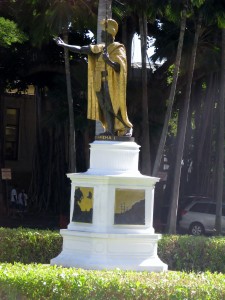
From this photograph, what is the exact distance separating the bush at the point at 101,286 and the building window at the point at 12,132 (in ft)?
125

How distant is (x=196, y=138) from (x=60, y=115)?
10.9 metres

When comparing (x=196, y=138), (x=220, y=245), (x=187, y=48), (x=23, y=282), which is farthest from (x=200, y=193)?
(x=23, y=282)

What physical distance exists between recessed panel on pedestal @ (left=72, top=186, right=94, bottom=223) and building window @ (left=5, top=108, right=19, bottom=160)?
3503 cm

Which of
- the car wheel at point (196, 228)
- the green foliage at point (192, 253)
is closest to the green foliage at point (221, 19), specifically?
the car wheel at point (196, 228)

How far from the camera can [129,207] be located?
12867 mm

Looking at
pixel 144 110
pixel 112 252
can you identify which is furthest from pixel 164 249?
pixel 144 110

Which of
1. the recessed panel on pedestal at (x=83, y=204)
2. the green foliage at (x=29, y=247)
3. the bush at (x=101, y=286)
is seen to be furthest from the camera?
the green foliage at (x=29, y=247)

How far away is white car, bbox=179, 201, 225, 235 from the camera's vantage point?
1326 inches

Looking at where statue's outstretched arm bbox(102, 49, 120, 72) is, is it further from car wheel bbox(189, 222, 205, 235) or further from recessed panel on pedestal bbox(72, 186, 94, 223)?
car wheel bbox(189, 222, 205, 235)

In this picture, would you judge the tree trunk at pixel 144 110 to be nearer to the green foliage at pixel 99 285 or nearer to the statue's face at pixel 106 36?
the statue's face at pixel 106 36

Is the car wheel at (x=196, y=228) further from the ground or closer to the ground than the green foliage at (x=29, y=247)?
closer to the ground

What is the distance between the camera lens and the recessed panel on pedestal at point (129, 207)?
12.8 m

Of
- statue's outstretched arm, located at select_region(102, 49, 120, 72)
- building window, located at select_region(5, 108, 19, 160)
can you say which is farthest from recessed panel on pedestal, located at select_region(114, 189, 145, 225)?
building window, located at select_region(5, 108, 19, 160)

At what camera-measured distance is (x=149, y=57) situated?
1230 inches
